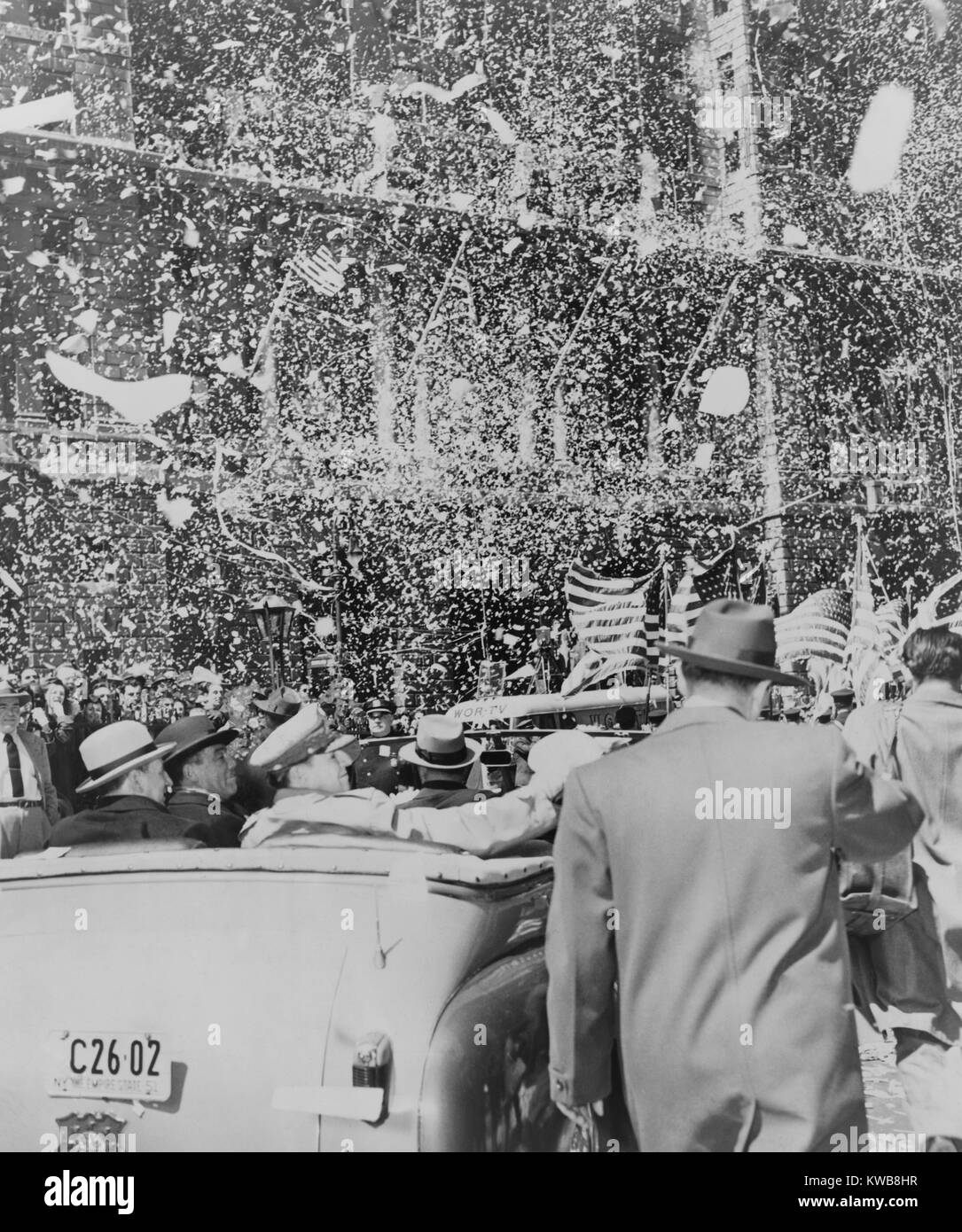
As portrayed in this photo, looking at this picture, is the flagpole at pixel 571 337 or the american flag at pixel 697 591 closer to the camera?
the american flag at pixel 697 591

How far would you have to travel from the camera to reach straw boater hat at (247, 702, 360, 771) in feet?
10.2

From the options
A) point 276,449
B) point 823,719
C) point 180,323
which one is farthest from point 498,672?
point 180,323

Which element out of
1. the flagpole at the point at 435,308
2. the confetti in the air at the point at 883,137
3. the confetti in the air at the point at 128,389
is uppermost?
the confetti in the air at the point at 883,137

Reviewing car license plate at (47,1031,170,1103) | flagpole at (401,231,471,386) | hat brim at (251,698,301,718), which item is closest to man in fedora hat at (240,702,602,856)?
car license plate at (47,1031,170,1103)

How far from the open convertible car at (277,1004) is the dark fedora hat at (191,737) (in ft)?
3.76

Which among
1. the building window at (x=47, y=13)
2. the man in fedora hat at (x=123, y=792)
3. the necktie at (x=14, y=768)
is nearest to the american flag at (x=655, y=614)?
the necktie at (x=14, y=768)

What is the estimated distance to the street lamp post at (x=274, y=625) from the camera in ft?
24.5

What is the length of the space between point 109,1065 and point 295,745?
1.13 metres

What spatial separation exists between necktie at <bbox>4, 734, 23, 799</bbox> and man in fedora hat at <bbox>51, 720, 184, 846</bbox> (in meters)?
2.06

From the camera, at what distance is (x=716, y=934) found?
5.96 feet

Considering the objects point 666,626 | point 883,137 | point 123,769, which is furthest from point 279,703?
point 883,137

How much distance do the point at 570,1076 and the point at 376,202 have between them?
5.95m

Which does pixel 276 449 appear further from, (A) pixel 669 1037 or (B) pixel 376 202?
(A) pixel 669 1037

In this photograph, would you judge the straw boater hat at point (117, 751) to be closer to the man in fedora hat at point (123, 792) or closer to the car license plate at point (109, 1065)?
the man in fedora hat at point (123, 792)
